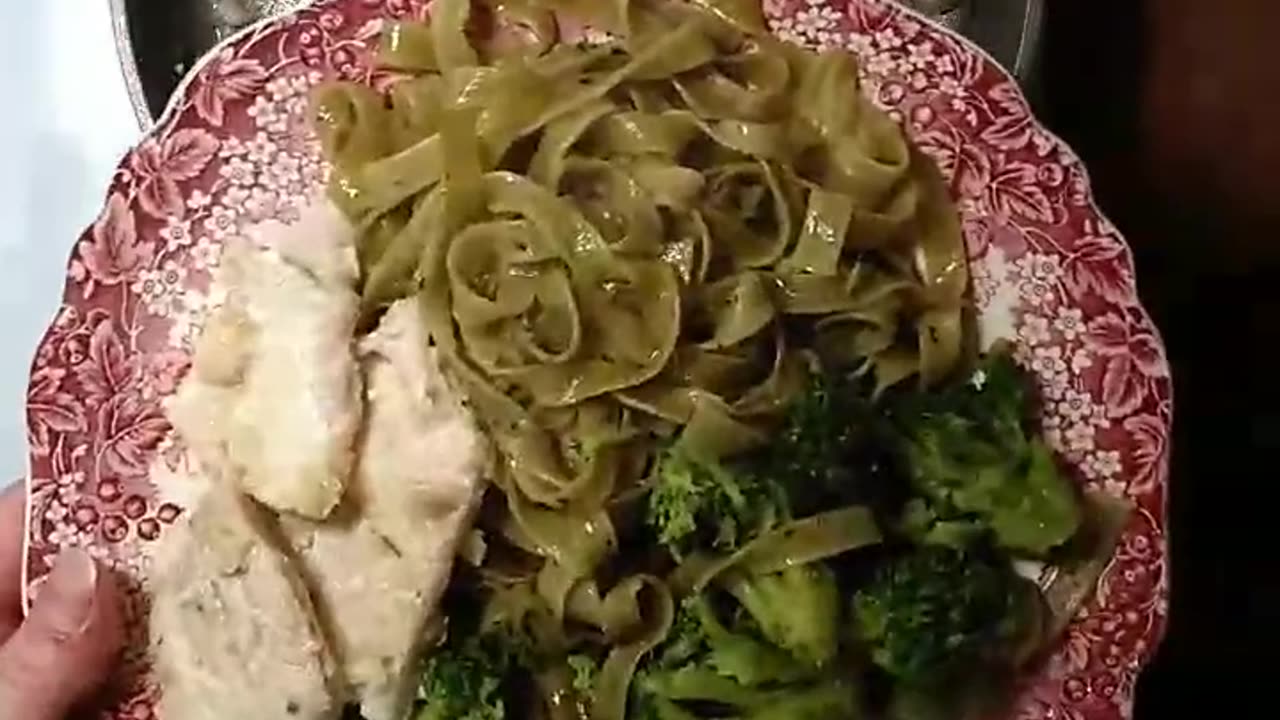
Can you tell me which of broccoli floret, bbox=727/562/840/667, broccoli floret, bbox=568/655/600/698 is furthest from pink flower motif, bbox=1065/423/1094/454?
broccoli floret, bbox=568/655/600/698

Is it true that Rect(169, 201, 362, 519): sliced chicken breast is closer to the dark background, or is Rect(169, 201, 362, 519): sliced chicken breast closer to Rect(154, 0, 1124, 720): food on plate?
Rect(154, 0, 1124, 720): food on plate

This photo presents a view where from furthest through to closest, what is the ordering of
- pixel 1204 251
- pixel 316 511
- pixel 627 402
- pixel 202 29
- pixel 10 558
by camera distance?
pixel 1204 251
pixel 202 29
pixel 10 558
pixel 627 402
pixel 316 511

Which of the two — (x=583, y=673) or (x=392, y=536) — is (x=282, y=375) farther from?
(x=583, y=673)

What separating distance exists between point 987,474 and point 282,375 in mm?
644

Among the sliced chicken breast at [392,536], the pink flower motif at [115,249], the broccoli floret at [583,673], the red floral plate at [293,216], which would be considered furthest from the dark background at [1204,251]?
the pink flower motif at [115,249]

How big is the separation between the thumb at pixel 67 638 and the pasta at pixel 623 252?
35 centimetres

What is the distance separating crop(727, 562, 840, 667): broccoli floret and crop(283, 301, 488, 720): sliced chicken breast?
0.90ft

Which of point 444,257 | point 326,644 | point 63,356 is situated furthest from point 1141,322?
point 63,356

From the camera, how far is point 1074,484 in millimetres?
1697

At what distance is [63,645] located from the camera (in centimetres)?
163

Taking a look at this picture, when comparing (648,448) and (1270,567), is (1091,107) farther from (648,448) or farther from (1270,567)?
(648,448)

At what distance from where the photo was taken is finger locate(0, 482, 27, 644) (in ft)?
6.37

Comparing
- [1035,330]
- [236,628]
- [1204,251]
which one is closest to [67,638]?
[236,628]

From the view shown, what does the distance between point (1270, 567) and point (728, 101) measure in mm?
1084
